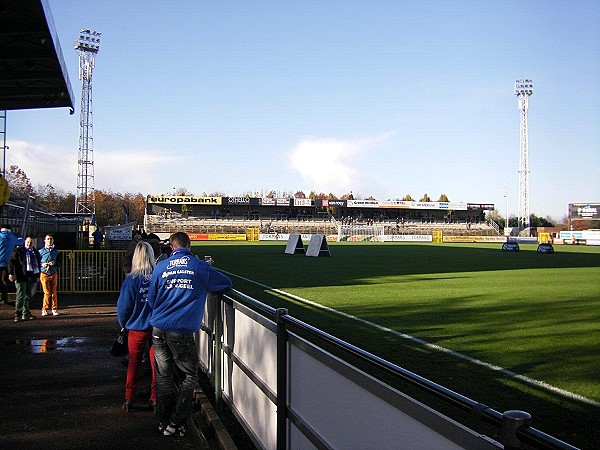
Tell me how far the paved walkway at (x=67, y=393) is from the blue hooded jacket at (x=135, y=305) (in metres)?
0.92

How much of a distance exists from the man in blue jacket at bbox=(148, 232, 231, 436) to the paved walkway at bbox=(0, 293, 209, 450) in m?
0.29

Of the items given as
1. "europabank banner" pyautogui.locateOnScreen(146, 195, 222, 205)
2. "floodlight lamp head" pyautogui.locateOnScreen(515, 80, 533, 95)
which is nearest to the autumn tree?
"europabank banner" pyautogui.locateOnScreen(146, 195, 222, 205)

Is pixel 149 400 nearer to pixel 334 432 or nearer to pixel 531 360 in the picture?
pixel 334 432

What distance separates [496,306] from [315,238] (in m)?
22.8

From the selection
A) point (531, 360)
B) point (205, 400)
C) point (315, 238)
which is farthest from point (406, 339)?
point (315, 238)

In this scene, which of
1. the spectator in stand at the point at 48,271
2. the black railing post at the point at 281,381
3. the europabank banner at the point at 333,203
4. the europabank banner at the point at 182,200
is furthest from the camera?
the europabank banner at the point at 333,203

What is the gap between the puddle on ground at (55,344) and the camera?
8828 millimetres

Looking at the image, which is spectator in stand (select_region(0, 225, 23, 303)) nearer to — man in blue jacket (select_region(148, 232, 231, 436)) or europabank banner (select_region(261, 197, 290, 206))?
man in blue jacket (select_region(148, 232, 231, 436))

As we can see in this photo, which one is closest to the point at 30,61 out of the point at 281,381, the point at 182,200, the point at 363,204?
the point at 281,381

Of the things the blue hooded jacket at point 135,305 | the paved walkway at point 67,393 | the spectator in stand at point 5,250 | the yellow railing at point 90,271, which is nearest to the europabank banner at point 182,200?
the yellow railing at point 90,271

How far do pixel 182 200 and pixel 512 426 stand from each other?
92.6m

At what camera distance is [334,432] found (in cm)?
293

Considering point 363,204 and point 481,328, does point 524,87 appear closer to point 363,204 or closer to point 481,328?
point 363,204

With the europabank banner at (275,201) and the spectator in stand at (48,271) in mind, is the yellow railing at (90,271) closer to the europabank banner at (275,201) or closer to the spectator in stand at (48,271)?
the spectator in stand at (48,271)
